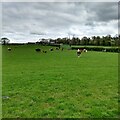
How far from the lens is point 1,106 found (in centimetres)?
977

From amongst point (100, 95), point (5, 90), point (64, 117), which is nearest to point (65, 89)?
point (100, 95)

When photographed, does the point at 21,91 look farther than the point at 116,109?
Yes

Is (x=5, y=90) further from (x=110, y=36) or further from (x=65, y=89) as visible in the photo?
(x=110, y=36)

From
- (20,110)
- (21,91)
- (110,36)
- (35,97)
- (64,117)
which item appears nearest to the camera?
(64,117)

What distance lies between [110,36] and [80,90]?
16635 cm

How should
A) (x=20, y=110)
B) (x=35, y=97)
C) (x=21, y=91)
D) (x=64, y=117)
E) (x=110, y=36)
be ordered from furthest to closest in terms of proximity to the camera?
(x=110, y=36) < (x=21, y=91) < (x=35, y=97) < (x=20, y=110) < (x=64, y=117)

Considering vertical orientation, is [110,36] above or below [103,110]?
above

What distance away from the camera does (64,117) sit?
8336mm

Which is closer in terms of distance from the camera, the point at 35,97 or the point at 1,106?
the point at 1,106

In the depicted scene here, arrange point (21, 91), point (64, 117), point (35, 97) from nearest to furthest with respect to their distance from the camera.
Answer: point (64, 117) → point (35, 97) → point (21, 91)

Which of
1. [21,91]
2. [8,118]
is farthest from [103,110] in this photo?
[21,91]

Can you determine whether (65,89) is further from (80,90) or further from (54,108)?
(54,108)

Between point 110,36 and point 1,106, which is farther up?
point 110,36

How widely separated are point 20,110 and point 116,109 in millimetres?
3409
